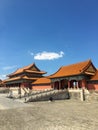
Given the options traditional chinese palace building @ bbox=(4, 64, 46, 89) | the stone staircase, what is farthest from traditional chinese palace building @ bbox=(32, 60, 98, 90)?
traditional chinese palace building @ bbox=(4, 64, 46, 89)

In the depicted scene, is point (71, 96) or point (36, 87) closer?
point (71, 96)

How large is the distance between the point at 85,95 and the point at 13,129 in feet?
68.4

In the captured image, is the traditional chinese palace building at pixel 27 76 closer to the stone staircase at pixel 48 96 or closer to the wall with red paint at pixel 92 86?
the stone staircase at pixel 48 96

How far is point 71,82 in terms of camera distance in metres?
42.2

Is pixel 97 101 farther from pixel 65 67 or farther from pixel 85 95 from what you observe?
pixel 65 67

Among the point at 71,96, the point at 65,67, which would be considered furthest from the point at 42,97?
the point at 65,67

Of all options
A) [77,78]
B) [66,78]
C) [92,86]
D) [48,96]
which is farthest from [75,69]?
[48,96]

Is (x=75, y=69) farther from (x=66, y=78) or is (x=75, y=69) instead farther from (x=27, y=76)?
(x=27, y=76)

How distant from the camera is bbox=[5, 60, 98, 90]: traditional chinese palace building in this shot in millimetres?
36438

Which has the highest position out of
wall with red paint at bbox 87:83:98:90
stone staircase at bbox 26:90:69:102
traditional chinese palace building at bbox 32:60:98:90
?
traditional chinese palace building at bbox 32:60:98:90

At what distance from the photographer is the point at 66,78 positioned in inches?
1580

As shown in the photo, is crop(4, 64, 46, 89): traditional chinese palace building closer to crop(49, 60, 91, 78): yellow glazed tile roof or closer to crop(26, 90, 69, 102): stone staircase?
crop(49, 60, 91, 78): yellow glazed tile roof

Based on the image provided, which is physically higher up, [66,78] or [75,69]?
[75,69]

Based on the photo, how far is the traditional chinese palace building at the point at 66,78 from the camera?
36.4 m
